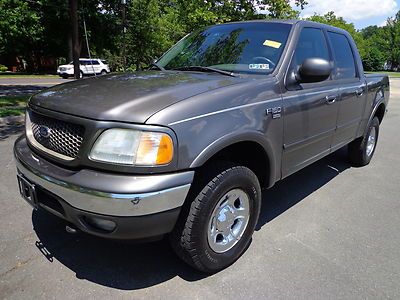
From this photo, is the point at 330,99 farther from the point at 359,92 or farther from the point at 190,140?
the point at 190,140

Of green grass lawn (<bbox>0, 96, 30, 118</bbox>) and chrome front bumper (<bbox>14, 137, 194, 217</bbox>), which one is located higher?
chrome front bumper (<bbox>14, 137, 194, 217</bbox>)

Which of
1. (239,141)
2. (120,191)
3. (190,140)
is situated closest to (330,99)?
(239,141)

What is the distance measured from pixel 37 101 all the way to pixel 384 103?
496 cm

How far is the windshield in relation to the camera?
10.6 feet

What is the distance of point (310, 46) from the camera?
3617 millimetres

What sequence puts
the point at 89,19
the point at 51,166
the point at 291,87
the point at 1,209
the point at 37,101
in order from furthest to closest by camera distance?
1. the point at 89,19
2. the point at 1,209
3. the point at 291,87
4. the point at 37,101
5. the point at 51,166

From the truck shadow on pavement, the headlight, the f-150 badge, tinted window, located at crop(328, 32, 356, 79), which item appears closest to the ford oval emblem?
the headlight

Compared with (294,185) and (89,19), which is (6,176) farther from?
(89,19)

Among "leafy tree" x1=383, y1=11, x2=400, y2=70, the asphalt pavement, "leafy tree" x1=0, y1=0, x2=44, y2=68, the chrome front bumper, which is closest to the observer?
the chrome front bumper

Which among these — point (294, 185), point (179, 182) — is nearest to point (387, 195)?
point (294, 185)

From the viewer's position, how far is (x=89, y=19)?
92.7 feet

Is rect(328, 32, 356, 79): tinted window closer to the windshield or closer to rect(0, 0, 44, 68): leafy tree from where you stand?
the windshield

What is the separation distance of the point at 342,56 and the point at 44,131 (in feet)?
11.2

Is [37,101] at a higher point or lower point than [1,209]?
higher
